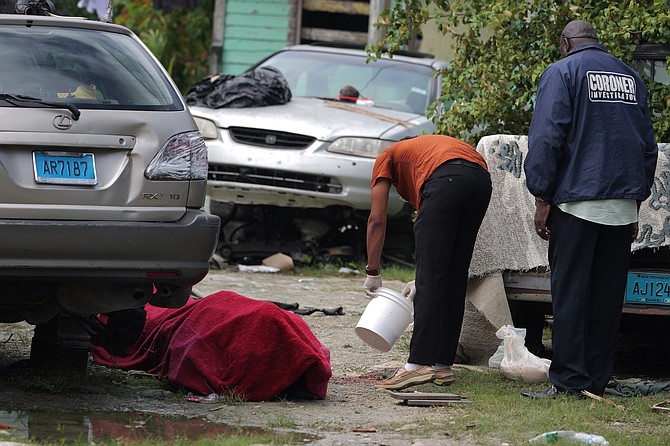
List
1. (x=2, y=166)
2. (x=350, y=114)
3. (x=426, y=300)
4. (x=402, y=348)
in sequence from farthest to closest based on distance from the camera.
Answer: (x=350, y=114)
(x=402, y=348)
(x=426, y=300)
(x=2, y=166)

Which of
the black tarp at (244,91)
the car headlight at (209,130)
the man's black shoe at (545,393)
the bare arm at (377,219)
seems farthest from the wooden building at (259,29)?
the man's black shoe at (545,393)

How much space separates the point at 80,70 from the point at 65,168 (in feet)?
1.92

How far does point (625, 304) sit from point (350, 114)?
4695 mm

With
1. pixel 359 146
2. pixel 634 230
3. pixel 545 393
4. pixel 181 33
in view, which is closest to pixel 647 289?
pixel 634 230

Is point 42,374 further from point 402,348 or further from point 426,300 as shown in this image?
point 402,348

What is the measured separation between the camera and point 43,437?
4.59m

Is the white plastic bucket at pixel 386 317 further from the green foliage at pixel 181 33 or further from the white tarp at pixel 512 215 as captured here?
the green foliage at pixel 181 33

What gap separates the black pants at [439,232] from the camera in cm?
593

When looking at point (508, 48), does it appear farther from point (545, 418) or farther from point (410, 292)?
point (545, 418)

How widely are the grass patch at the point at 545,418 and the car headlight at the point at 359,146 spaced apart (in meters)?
4.20

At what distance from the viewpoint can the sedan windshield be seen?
1126cm

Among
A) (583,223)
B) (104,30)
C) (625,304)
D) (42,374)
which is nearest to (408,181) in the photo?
(583,223)

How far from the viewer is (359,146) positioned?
32.8ft

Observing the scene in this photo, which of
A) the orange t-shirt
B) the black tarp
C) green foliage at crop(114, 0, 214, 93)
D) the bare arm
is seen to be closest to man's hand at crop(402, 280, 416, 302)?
the bare arm
